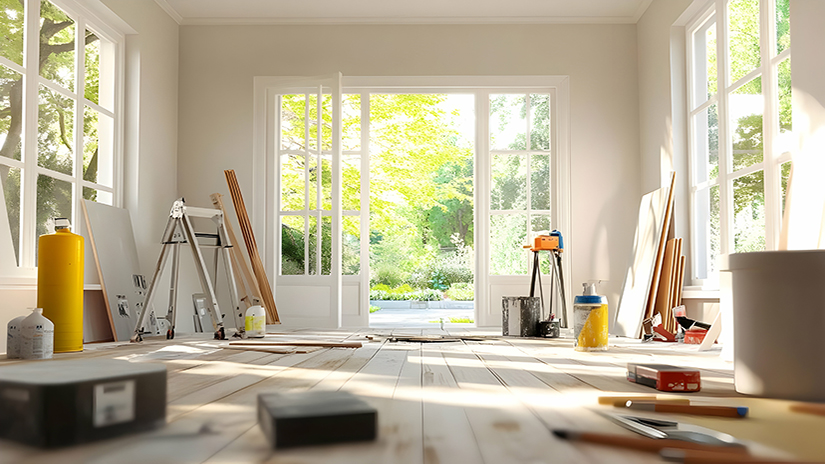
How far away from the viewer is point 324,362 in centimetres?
239

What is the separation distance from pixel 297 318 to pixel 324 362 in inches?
138

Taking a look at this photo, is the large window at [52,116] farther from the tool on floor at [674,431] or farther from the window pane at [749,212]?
the window pane at [749,212]

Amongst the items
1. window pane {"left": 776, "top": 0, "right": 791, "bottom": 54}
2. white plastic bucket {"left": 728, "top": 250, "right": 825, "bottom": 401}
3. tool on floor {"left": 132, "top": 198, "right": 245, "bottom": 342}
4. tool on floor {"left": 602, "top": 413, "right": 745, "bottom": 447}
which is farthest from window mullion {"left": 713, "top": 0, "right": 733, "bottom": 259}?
tool on floor {"left": 602, "top": 413, "right": 745, "bottom": 447}

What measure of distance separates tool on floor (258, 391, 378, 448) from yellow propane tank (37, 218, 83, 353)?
2.24 meters

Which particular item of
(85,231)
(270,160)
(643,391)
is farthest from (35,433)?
(270,160)

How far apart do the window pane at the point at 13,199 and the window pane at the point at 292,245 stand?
93.7 inches

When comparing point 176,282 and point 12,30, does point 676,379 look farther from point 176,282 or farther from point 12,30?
point 12,30

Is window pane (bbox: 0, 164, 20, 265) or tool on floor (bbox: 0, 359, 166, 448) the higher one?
window pane (bbox: 0, 164, 20, 265)

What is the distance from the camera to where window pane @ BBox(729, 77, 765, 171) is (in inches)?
158

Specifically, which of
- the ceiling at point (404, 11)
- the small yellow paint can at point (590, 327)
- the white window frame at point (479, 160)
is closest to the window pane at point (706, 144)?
the white window frame at point (479, 160)

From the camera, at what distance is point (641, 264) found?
5203 mm

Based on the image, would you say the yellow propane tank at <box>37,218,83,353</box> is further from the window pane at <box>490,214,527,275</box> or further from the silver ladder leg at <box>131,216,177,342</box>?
the window pane at <box>490,214,527,275</box>

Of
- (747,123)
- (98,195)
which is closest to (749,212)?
(747,123)

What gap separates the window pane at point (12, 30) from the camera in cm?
383
